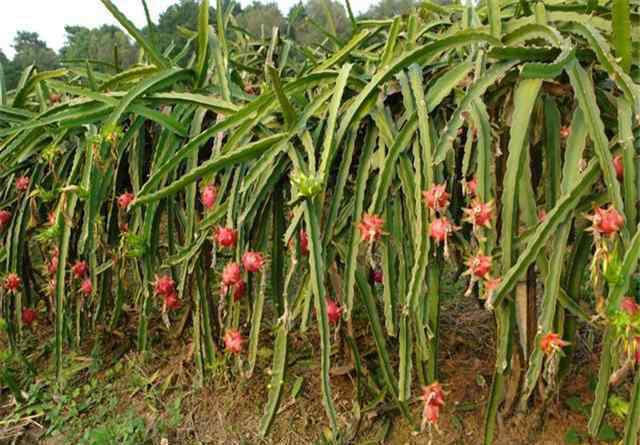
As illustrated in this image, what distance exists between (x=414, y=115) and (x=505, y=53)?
190mm

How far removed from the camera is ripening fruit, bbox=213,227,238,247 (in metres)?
1.25

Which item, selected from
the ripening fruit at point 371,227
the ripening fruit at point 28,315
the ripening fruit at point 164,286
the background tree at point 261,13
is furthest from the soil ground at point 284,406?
the background tree at point 261,13

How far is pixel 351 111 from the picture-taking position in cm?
121

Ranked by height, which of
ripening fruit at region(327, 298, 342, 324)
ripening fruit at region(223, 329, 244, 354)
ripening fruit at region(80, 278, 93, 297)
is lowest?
ripening fruit at region(223, 329, 244, 354)

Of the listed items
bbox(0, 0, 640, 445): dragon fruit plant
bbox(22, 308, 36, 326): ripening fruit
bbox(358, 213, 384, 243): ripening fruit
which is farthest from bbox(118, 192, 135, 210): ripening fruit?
bbox(358, 213, 384, 243): ripening fruit

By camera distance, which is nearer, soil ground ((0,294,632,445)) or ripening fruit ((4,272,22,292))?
soil ground ((0,294,632,445))

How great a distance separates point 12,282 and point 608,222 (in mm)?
1478

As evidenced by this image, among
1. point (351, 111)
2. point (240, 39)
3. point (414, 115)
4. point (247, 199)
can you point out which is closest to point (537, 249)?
point (414, 115)

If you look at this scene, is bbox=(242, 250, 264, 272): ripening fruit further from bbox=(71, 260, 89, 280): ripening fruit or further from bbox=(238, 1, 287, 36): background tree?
bbox=(238, 1, 287, 36): background tree

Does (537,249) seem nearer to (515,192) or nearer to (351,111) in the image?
(515,192)

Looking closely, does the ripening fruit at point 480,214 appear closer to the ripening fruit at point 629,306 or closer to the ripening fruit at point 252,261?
the ripening fruit at point 629,306

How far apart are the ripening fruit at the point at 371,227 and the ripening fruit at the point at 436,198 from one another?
107 mm

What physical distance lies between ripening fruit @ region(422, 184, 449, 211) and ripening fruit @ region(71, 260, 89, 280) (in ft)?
3.35

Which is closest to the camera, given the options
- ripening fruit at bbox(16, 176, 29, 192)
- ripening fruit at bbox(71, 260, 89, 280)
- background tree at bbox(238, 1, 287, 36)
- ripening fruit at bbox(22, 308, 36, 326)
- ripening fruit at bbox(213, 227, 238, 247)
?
ripening fruit at bbox(213, 227, 238, 247)
